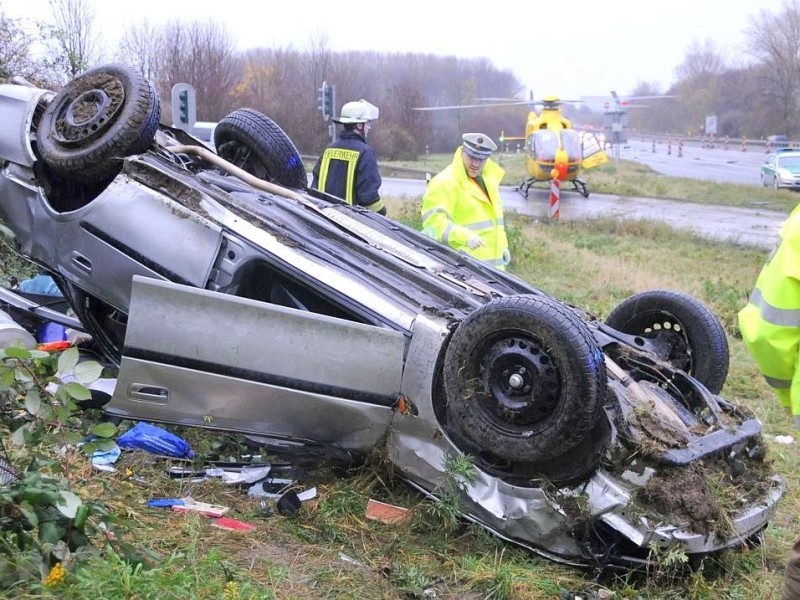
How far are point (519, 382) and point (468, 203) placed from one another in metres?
2.91

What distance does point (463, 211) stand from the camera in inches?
228

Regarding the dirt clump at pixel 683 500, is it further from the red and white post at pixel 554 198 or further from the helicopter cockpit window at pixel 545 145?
the helicopter cockpit window at pixel 545 145

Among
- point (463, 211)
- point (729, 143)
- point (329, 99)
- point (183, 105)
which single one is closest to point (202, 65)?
point (329, 99)

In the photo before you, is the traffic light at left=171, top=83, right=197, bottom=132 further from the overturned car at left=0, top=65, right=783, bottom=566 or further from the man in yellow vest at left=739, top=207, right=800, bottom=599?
the man in yellow vest at left=739, top=207, right=800, bottom=599

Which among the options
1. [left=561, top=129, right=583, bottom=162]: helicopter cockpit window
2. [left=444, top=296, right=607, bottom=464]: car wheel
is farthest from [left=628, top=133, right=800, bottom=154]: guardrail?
[left=444, top=296, right=607, bottom=464]: car wheel

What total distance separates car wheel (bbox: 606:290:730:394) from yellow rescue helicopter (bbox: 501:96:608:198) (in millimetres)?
17933

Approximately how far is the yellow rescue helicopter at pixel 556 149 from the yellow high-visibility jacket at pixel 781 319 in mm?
19679

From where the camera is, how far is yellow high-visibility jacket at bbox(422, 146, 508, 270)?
5531mm

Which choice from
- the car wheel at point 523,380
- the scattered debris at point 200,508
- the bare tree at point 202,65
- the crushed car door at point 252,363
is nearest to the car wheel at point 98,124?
the crushed car door at point 252,363

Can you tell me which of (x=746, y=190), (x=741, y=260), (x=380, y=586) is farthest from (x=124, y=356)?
(x=746, y=190)

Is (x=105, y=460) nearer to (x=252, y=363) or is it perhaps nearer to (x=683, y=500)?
(x=252, y=363)

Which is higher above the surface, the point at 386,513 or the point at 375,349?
the point at 375,349

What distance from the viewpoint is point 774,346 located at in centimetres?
226

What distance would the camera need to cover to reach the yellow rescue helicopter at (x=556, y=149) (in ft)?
73.3
